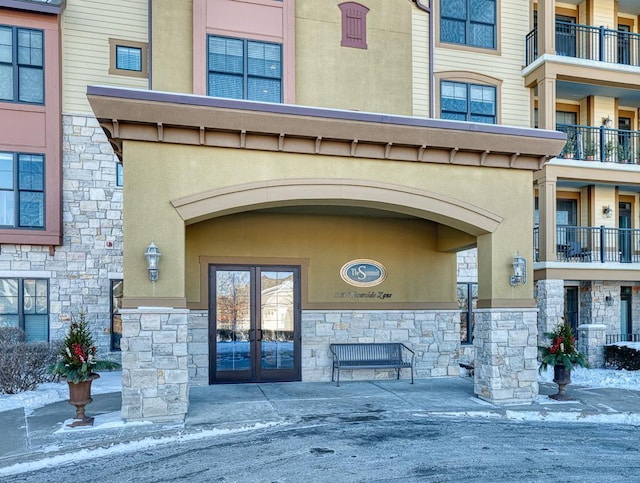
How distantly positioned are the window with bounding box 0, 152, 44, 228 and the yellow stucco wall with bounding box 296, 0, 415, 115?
655 cm

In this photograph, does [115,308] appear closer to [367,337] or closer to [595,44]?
[367,337]

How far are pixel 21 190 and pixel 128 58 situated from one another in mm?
4155

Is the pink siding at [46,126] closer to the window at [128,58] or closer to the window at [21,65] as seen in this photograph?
the window at [21,65]

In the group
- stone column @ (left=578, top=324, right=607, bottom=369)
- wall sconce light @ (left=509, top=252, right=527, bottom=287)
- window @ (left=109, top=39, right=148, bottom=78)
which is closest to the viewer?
wall sconce light @ (left=509, top=252, right=527, bottom=287)

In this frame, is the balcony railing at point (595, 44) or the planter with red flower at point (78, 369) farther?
the balcony railing at point (595, 44)

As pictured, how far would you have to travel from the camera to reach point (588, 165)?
48.2 feet

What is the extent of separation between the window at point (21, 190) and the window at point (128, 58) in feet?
9.90

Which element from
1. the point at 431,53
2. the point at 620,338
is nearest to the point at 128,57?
the point at 431,53

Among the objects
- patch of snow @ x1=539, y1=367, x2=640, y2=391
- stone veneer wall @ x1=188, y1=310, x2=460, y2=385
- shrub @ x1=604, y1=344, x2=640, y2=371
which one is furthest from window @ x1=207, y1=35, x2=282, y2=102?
shrub @ x1=604, y1=344, x2=640, y2=371

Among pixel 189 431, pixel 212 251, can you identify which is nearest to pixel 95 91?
pixel 212 251

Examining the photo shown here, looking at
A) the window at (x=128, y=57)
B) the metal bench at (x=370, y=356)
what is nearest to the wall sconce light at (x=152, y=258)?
the metal bench at (x=370, y=356)

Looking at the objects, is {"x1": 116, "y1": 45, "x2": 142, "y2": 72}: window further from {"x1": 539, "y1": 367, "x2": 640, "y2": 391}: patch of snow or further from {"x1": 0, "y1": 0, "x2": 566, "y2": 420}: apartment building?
{"x1": 539, "y1": 367, "x2": 640, "y2": 391}: patch of snow

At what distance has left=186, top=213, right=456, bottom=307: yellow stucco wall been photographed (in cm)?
1088

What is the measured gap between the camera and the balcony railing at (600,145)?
1549 centimetres
